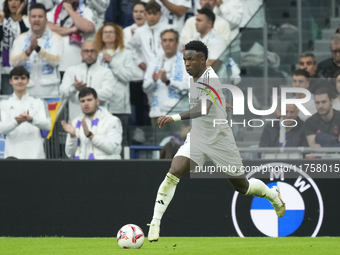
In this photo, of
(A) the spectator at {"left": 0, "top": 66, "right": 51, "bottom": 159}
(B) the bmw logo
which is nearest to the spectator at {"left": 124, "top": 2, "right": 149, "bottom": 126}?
(A) the spectator at {"left": 0, "top": 66, "right": 51, "bottom": 159}

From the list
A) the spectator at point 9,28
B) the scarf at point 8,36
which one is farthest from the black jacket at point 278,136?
the scarf at point 8,36

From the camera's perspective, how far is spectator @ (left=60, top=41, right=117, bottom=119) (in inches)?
391

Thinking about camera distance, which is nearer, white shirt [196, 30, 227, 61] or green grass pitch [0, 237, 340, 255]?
green grass pitch [0, 237, 340, 255]

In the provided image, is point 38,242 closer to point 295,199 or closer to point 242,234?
point 242,234

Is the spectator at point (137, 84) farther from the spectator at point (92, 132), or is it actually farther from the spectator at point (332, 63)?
the spectator at point (332, 63)

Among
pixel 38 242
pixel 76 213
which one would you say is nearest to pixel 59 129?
pixel 76 213

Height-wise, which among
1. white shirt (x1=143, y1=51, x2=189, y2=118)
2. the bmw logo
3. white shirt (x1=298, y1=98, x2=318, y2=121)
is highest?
white shirt (x1=143, y1=51, x2=189, y2=118)

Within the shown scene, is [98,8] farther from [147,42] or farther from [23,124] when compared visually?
[23,124]

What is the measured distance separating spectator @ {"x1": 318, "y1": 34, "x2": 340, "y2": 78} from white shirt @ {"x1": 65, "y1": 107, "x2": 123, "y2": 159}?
336cm

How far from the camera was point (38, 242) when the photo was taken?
7.55 m

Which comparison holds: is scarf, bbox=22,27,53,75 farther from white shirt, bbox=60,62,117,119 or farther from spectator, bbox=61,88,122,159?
spectator, bbox=61,88,122,159

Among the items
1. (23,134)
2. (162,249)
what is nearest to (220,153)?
(162,249)

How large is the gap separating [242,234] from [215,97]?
288 cm

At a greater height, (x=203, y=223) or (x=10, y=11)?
(x=10, y=11)
